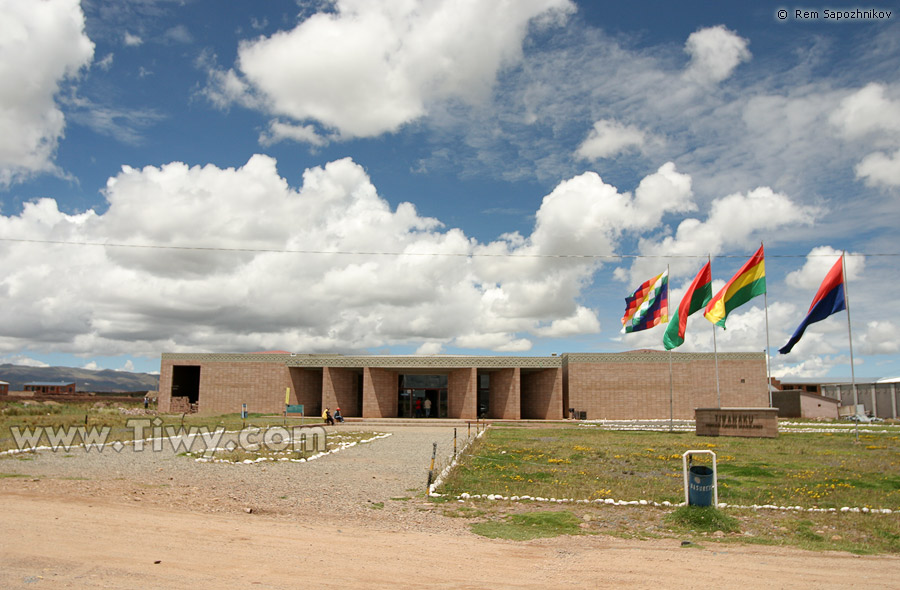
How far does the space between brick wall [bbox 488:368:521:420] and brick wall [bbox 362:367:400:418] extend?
6.92 m

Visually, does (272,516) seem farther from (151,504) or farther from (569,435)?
(569,435)

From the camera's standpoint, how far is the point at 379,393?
148ft

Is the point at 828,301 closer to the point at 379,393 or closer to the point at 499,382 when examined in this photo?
the point at 499,382

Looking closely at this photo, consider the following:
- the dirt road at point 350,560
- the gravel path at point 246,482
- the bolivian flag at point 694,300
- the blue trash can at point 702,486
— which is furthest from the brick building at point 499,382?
the dirt road at point 350,560

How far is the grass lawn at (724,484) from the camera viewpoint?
8953mm

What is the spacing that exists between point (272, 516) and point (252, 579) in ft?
11.0

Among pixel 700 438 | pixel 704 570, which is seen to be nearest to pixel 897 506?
pixel 704 570

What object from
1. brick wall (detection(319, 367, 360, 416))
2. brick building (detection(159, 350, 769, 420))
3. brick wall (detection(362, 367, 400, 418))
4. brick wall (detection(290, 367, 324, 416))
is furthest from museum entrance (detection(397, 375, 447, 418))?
brick wall (detection(290, 367, 324, 416))

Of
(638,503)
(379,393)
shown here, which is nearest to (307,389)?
(379,393)

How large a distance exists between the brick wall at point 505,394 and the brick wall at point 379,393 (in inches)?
273

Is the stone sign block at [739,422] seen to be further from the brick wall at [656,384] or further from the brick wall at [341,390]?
the brick wall at [341,390]

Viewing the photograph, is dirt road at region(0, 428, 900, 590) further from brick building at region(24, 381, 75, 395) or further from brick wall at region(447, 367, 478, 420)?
brick building at region(24, 381, 75, 395)

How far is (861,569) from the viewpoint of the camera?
7.12 meters

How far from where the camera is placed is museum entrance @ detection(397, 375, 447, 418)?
161 feet
